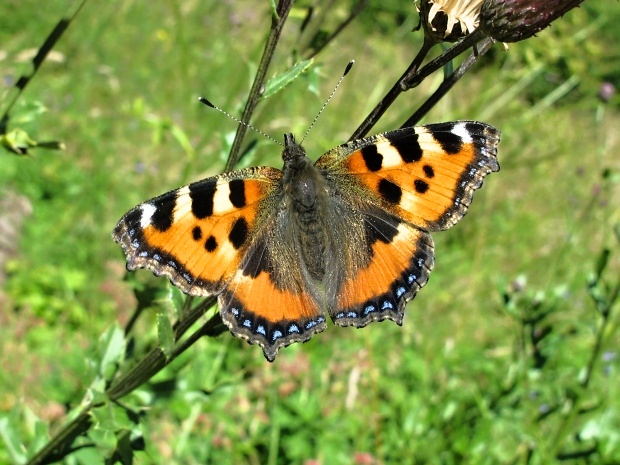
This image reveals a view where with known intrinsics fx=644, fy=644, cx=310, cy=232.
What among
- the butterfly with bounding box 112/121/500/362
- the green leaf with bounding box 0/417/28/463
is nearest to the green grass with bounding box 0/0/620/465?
the green leaf with bounding box 0/417/28/463

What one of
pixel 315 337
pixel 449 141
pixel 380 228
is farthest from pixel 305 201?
pixel 315 337

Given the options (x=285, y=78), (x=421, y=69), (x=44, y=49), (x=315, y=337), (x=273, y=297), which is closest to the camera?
(x=421, y=69)

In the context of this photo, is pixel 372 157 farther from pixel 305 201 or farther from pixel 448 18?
pixel 448 18

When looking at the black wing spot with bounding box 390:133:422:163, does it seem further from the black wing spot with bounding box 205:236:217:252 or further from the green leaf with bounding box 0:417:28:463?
the green leaf with bounding box 0:417:28:463

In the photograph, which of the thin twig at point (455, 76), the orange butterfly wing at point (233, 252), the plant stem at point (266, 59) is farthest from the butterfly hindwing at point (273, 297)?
the thin twig at point (455, 76)

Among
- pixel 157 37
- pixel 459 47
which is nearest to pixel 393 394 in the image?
pixel 459 47

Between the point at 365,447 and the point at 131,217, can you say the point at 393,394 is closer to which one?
the point at 365,447

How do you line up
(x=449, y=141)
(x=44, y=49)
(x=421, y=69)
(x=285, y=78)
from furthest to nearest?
(x=449, y=141) < (x=44, y=49) < (x=285, y=78) < (x=421, y=69)
